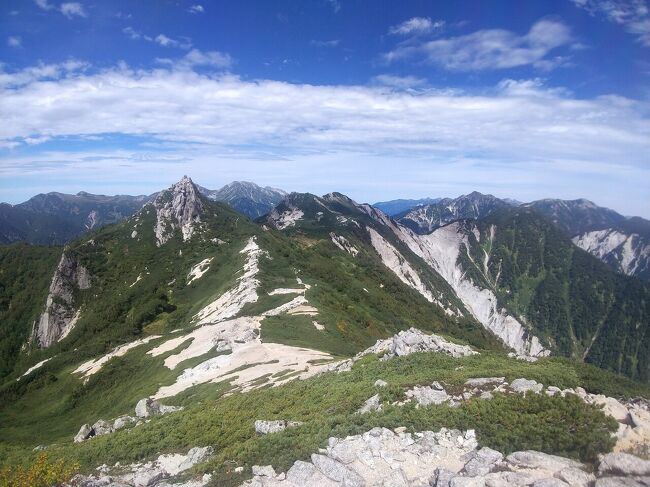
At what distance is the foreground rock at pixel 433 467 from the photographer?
16.8 metres

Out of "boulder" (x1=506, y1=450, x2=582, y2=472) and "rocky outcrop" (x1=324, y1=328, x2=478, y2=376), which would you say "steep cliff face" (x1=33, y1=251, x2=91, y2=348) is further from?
"boulder" (x1=506, y1=450, x2=582, y2=472)

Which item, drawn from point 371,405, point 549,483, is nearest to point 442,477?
point 549,483

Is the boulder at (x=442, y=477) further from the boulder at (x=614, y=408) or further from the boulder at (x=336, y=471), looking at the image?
the boulder at (x=614, y=408)

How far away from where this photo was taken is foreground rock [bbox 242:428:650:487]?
663 inches

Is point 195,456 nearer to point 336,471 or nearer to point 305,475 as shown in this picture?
point 305,475

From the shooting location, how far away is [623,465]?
16859 mm

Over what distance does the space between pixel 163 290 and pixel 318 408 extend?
131964 mm

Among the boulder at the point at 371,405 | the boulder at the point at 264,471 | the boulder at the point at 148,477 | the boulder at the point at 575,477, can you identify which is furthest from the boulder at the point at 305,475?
the boulder at the point at 575,477

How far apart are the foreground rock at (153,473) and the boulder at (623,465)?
1763cm

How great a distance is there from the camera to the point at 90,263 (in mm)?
191625

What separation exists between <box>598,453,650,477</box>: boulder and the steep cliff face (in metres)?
178

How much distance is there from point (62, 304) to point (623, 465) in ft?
621

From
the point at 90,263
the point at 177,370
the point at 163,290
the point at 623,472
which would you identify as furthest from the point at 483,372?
the point at 90,263

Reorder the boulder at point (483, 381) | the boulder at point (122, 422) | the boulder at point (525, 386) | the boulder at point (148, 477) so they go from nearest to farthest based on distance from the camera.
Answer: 1. the boulder at point (148, 477)
2. the boulder at point (525, 386)
3. the boulder at point (483, 381)
4. the boulder at point (122, 422)
